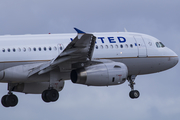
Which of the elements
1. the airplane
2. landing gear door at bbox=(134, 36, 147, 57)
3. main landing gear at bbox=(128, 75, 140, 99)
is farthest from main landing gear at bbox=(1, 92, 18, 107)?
landing gear door at bbox=(134, 36, 147, 57)

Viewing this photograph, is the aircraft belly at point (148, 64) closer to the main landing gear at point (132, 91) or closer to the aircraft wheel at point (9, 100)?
the main landing gear at point (132, 91)

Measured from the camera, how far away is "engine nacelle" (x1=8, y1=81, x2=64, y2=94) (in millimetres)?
39656

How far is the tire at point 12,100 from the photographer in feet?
127

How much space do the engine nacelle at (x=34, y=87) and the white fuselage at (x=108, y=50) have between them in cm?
451

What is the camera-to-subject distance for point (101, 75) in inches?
1346

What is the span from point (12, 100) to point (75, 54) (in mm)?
8150

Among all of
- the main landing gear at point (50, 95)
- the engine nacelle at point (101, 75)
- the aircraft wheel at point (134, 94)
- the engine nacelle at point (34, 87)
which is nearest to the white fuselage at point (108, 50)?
the aircraft wheel at point (134, 94)

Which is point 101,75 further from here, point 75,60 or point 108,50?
point 108,50

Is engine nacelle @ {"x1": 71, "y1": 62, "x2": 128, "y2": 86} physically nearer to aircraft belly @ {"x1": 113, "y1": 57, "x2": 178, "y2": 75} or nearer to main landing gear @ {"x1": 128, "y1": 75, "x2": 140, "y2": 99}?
aircraft belly @ {"x1": 113, "y1": 57, "x2": 178, "y2": 75}

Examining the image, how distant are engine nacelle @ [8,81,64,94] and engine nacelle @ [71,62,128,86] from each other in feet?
18.9

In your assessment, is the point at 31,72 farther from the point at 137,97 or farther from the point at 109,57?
the point at 137,97

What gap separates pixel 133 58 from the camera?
125 ft

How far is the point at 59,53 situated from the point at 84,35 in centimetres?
530

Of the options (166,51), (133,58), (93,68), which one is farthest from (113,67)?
(166,51)
